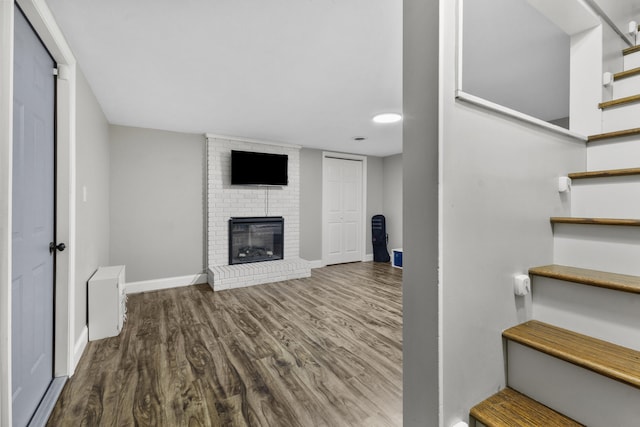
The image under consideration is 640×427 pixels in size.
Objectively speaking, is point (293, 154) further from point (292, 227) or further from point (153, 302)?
point (153, 302)

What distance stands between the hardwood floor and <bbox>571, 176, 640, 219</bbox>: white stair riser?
1.47m

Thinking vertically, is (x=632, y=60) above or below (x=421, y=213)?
above

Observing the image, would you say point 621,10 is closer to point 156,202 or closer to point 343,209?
point 343,209

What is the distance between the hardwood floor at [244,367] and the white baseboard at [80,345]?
2.0 inches

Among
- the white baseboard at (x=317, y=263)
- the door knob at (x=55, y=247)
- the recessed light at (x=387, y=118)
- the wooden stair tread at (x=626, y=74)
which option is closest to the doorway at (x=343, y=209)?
the white baseboard at (x=317, y=263)

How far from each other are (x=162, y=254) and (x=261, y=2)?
3.75 m

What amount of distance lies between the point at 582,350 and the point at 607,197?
797 mm

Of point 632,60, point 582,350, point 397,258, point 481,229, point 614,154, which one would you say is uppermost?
point 632,60

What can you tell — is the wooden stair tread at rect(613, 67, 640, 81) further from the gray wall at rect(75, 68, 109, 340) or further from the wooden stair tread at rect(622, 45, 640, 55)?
the gray wall at rect(75, 68, 109, 340)

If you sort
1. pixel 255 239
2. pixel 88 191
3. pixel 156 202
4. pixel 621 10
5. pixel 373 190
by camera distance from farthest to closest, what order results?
pixel 373 190, pixel 255 239, pixel 156 202, pixel 88 191, pixel 621 10

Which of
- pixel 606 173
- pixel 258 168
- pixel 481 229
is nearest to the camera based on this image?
pixel 481 229

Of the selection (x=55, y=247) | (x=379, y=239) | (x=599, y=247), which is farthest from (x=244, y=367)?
(x=379, y=239)

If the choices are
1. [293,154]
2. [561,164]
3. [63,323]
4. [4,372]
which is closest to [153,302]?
[63,323]

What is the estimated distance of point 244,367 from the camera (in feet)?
6.86
